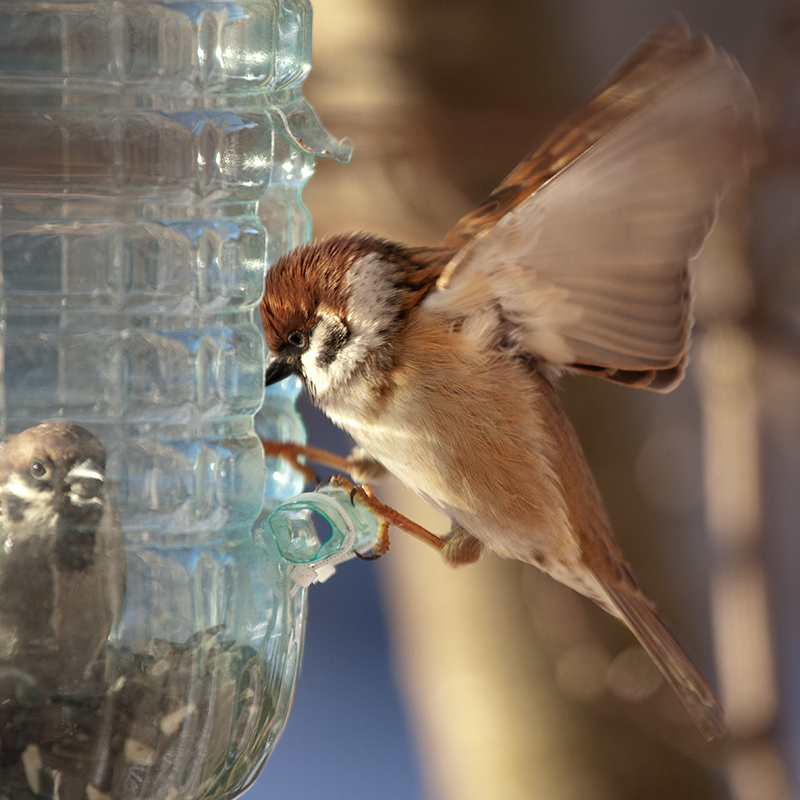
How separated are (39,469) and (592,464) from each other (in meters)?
1.64

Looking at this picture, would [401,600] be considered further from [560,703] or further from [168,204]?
[168,204]

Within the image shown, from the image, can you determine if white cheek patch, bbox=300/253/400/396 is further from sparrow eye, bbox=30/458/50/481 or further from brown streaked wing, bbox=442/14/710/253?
sparrow eye, bbox=30/458/50/481

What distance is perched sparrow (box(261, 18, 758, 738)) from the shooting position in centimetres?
137

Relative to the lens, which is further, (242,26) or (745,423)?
(745,423)

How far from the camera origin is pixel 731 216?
8.14ft

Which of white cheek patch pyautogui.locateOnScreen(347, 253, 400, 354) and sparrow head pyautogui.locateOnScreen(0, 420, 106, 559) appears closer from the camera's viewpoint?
sparrow head pyautogui.locateOnScreen(0, 420, 106, 559)

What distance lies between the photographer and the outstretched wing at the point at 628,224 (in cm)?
133

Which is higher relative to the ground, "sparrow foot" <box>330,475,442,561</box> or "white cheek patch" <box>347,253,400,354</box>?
"white cheek patch" <box>347,253,400,354</box>

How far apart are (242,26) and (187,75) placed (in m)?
0.10

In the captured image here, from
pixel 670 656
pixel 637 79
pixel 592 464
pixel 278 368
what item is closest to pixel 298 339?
pixel 278 368

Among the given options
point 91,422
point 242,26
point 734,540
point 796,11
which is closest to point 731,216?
point 796,11

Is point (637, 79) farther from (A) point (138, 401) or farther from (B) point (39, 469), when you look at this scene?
(B) point (39, 469)

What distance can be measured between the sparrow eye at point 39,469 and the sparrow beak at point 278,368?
39 centimetres

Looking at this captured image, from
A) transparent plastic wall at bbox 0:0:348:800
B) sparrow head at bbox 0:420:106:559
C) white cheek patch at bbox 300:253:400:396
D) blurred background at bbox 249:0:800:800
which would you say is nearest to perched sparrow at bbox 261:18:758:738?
white cheek patch at bbox 300:253:400:396
